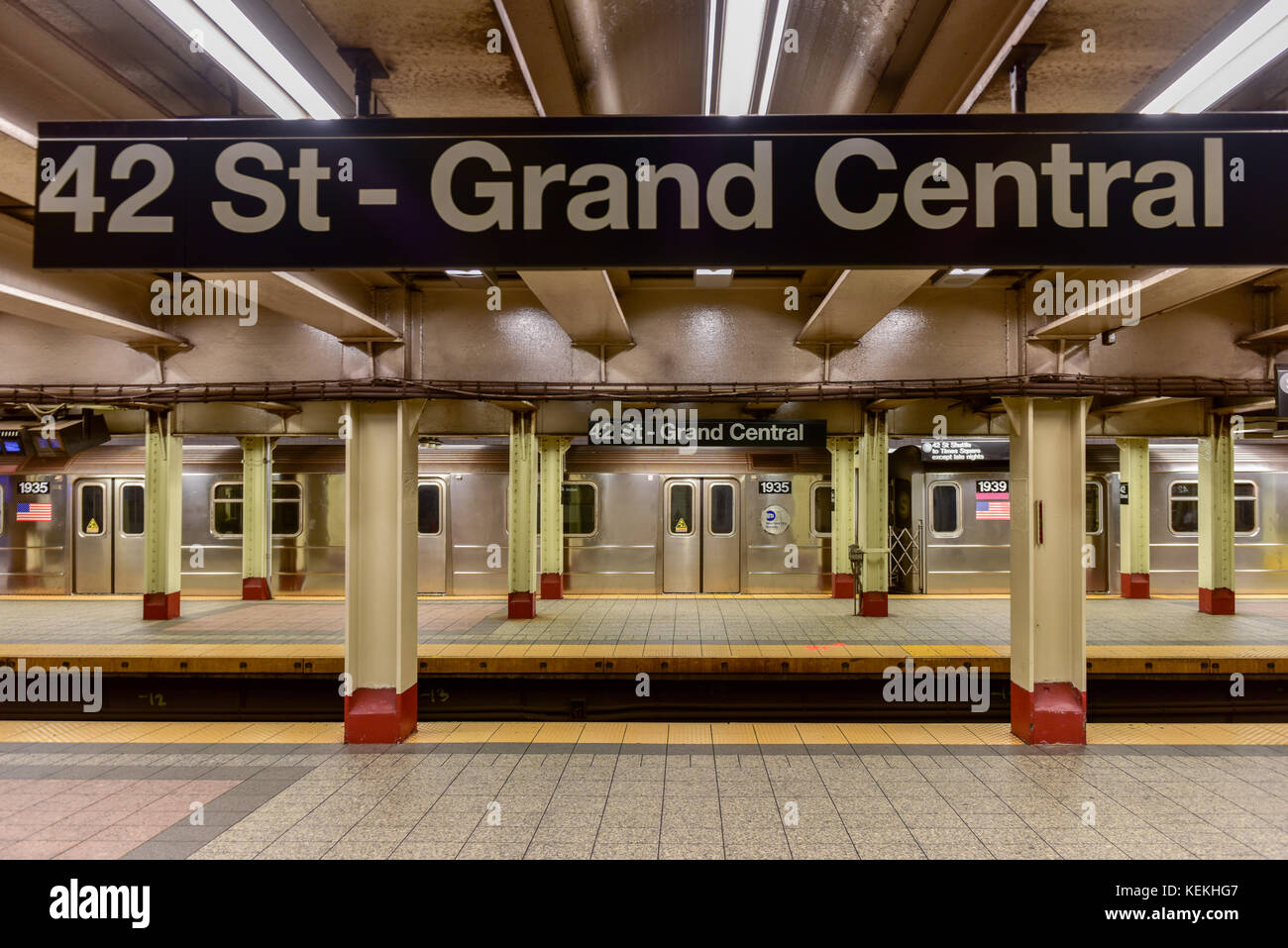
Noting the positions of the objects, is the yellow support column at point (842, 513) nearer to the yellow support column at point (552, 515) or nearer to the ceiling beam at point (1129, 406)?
the ceiling beam at point (1129, 406)

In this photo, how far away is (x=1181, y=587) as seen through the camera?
11.4 meters

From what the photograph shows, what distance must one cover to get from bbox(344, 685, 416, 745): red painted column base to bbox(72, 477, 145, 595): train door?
869 centimetres

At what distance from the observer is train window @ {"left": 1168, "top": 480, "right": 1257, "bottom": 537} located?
11195 millimetres

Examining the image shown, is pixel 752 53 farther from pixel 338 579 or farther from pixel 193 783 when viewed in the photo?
pixel 338 579

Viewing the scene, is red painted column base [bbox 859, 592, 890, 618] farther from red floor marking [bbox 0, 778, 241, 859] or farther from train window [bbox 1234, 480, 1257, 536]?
red floor marking [bbox 0, 778, 241, 859]

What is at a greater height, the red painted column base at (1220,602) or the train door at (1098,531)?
the train door at (1098,531)

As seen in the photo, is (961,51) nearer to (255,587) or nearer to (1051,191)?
(1051,191)

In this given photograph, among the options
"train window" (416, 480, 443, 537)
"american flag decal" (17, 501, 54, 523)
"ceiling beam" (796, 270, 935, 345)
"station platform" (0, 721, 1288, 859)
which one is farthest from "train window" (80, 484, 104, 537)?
"ceiling beam" (796, 270, 935, 345)

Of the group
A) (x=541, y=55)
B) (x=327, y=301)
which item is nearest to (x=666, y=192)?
(x=541, y=55)

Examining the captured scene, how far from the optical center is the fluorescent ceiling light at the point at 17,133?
2436mm

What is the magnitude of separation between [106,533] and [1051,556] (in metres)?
13.9

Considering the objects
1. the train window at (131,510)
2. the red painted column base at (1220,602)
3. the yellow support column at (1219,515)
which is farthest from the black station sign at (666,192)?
the train window at (131,510)

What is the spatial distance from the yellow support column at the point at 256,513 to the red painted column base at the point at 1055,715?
11.1 meters
